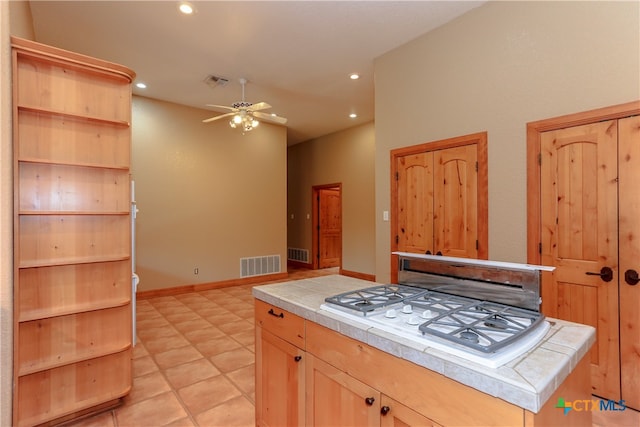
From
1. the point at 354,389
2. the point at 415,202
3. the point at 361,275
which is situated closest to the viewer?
the point at 354,389

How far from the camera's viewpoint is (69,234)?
7.07 feet

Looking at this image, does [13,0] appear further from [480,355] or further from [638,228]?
[638,228]

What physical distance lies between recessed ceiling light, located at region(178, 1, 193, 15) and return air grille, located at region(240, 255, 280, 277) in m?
4.41

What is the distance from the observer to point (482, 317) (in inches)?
48.1

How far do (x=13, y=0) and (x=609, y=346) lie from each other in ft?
15.7

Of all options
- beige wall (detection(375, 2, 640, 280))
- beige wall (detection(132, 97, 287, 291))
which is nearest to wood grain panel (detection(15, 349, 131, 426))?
beige wall (detection(375, 2, 640, 280))

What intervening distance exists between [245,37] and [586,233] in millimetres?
3698

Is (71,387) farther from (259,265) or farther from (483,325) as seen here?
(259,265)

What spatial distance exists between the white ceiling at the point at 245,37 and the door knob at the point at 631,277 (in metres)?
2.55

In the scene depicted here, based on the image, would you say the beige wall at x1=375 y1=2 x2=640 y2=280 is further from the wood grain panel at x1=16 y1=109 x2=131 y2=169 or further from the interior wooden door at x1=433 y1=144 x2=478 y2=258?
the wood grain panel at x1=16 y1=109 x2=131 y2=169

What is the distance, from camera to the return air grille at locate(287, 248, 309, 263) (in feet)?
27.7

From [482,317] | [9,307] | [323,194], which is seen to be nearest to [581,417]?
[482,317]

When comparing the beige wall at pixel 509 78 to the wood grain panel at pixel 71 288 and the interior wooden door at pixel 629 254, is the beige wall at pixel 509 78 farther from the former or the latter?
the wood grain panel at pixel 71 288

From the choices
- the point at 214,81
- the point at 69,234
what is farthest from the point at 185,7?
the point at 69,234
